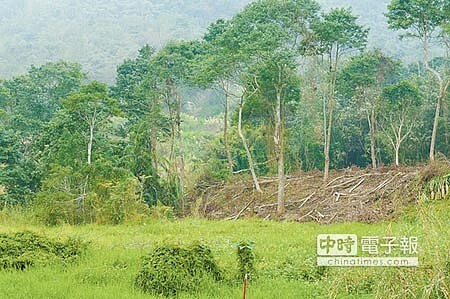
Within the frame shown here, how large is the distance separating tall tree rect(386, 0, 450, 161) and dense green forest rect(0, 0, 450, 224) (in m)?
0.04

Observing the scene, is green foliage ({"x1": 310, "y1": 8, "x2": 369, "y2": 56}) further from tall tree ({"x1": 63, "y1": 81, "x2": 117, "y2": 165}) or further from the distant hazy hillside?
the distant hazy hillside

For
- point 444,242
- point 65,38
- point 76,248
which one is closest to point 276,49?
point 76,248

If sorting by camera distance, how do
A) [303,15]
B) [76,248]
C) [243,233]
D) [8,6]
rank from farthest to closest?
[8,6] → [303,15] → [243,233] → [76,248]

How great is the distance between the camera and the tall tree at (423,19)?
608 inches

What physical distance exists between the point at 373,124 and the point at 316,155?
8.25 feet

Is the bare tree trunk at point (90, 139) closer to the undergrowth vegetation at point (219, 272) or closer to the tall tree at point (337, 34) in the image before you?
the undergrowth vegetation at point (219, 272)

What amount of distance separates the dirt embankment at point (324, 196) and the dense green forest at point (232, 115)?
0.53 meters

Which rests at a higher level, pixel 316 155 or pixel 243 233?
pixel 316 155

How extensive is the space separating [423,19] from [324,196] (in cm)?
588

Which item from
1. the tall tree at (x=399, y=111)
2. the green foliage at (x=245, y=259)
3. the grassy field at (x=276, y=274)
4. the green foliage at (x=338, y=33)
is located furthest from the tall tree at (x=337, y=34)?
the green foliage at (x=245, y=259)

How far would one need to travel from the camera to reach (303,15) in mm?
15312

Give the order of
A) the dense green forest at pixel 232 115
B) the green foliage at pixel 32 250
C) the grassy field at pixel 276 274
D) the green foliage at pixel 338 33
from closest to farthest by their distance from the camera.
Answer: the grassy field at pixel 276 274, the green foliage at pixel 32 250, the dense green forest at pixel 232 115, the green foliage at pixel 338 33

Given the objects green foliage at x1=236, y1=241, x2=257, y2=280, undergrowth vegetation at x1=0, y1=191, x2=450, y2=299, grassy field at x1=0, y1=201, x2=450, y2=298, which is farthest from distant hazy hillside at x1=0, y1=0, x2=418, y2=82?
green foliage at x1=236, y1=241, x2=257, y2=280

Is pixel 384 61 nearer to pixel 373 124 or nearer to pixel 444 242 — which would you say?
pixel 373 124
